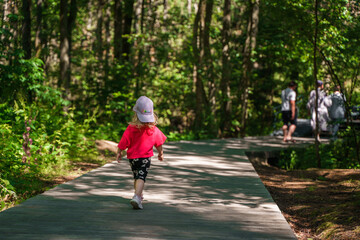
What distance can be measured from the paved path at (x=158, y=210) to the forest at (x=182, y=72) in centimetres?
224

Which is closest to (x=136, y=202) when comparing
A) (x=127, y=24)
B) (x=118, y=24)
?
(x=127, y=24)

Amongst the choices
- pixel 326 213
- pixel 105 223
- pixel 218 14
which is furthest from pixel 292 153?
pixel 218 14

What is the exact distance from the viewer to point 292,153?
1438 cm

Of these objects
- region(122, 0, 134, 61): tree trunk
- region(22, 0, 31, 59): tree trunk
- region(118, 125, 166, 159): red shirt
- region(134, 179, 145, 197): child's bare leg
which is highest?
region(122, 0, 134, 61): tree trunk

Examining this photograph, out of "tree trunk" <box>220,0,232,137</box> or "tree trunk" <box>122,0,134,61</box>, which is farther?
"tree trunk" <box>122,0,134,61</box>

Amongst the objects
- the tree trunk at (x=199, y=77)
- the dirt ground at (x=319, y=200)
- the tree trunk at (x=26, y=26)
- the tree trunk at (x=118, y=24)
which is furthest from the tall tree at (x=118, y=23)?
the dirt ground at (x=319, y=200)

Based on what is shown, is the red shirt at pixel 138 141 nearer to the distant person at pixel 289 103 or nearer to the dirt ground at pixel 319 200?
the dirt ground at pixel 319 200

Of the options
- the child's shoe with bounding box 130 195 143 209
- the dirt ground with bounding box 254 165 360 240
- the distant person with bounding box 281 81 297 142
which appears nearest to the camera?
the dirt ground with bounding box 254 165 360 240

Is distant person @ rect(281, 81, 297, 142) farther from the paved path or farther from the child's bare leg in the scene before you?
the child's bare leg

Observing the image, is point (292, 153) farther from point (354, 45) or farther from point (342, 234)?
point (342, 234)

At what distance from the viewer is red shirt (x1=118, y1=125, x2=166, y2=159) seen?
6660mm

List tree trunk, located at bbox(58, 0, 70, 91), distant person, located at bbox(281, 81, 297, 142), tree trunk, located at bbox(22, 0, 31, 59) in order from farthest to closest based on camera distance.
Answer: tree trunk, located at bbox(58, 0, 70, 91) < distant person, located at bbox(281, 81, 297, 142) < tree trunk, located at bbox(22, 0, 31, 59)

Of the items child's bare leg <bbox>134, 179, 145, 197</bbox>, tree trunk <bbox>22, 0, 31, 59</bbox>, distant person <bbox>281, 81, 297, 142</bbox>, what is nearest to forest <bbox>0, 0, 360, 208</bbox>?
tree trunk <bbox>22, 0, 31, 59</bbox>

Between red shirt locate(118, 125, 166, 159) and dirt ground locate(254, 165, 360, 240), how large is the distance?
2191 millimetres
